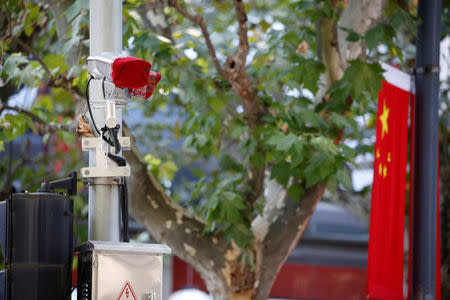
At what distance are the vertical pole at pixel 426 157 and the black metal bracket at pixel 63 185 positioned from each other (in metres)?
2.47

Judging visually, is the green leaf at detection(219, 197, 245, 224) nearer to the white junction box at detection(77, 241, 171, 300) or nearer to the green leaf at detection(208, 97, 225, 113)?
the green leaf at detection(208, 97, 225, 113)

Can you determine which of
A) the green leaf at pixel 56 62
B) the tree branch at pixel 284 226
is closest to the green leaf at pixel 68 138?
the green leaf at pixel 56 62

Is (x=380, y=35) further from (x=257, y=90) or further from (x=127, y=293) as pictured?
(x=127, y=293)

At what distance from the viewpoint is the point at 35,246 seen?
7.06 feet

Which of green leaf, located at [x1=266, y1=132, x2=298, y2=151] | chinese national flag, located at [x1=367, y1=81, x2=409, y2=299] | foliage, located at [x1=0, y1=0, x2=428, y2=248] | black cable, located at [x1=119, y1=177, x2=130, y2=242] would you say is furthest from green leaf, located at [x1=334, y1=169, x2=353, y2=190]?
black cable, located at [x1=119, y1=177, x2=130, y2=242]

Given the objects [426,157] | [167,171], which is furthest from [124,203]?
[167,171]

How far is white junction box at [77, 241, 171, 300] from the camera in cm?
214

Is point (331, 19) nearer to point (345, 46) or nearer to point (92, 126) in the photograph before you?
point (345, 46)

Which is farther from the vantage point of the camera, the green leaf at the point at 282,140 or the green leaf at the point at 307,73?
the green leaf at the point at 307,73

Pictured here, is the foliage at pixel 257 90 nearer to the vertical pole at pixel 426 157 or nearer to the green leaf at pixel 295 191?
the green leaf at pixel 295 191

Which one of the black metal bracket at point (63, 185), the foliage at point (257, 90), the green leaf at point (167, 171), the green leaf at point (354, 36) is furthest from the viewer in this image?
the green leaf at point (167, 171)

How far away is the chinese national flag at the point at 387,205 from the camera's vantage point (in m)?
3.91

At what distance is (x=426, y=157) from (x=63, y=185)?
2534 mm

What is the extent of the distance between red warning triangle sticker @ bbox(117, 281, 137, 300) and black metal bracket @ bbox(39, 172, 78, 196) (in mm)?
452
